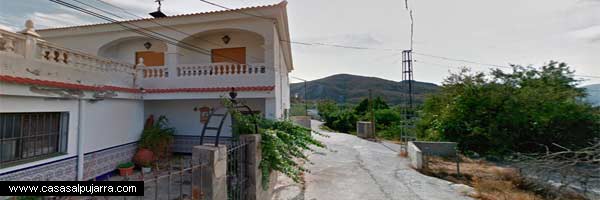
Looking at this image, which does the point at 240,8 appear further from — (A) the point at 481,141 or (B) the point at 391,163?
(A) the point at 481,141

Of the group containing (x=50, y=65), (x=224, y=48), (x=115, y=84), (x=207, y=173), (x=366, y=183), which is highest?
(x=224, y=48)

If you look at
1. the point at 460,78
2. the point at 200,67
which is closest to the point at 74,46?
the point at 200,67

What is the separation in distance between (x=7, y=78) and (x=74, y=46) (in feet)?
22.2

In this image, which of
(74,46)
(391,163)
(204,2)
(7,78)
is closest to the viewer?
(7,78)

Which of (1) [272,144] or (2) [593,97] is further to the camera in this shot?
(2) [593,97]

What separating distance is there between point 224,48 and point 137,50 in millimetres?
3705

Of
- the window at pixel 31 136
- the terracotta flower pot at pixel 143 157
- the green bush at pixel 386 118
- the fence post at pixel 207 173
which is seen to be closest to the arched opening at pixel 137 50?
the terracotta flower pot at pixel 143 157

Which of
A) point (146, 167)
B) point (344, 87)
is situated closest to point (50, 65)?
point (146, 167)

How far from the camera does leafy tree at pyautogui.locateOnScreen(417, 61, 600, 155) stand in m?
10.0

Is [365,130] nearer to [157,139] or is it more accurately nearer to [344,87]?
[157,139]

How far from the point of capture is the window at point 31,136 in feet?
15.5

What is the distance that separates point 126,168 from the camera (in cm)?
718

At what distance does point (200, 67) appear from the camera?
825 centimetres

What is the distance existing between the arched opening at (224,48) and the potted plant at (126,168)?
3.88m
